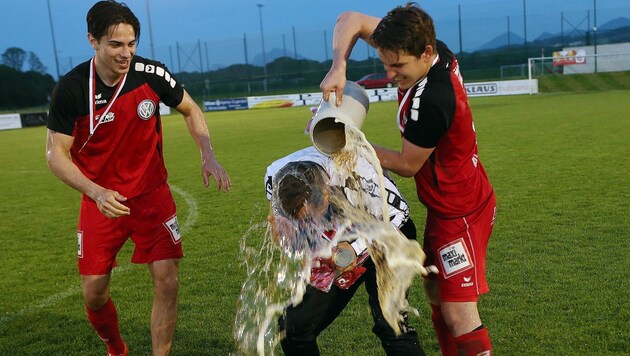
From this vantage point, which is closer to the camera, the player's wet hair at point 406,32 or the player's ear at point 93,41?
the player's wet hair at point 406,32

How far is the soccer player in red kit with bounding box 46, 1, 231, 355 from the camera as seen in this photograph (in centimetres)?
438

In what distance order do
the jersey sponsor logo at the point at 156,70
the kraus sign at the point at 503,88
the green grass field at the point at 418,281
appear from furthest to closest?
the kraus sign at the point at 503,88, the green grass field at the point at 418,281, the jersey sponsor logo at the point at 156,70

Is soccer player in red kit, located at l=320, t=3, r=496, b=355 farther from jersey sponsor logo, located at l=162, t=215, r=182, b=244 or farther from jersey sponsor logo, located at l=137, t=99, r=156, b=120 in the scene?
jersey sponsor logo, located at l=162, t=215, r=182, b=244

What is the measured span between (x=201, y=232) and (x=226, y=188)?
418 cm

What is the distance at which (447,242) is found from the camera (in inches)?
147

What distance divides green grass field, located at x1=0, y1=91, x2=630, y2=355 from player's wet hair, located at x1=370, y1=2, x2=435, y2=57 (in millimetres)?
2275

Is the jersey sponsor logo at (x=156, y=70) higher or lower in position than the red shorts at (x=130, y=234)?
higher

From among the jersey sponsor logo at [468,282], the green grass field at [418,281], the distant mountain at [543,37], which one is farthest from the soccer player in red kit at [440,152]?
the distant mountain at [543,37]

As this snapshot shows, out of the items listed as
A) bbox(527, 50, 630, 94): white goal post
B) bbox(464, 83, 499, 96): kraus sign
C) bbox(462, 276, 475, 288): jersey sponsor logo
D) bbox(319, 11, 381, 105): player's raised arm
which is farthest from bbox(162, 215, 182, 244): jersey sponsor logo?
bbox(527, 50, 630, 94): white goal post

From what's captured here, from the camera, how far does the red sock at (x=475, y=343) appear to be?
3580mm

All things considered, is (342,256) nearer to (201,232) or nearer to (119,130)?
(119,130)

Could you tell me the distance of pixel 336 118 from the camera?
11.1ft

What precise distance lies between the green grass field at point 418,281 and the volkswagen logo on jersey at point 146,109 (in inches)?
66.6

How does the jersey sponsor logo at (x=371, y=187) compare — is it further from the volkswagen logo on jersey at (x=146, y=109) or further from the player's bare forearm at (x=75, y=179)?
the volkswagen logo on jersey at (x=146, y=109)
